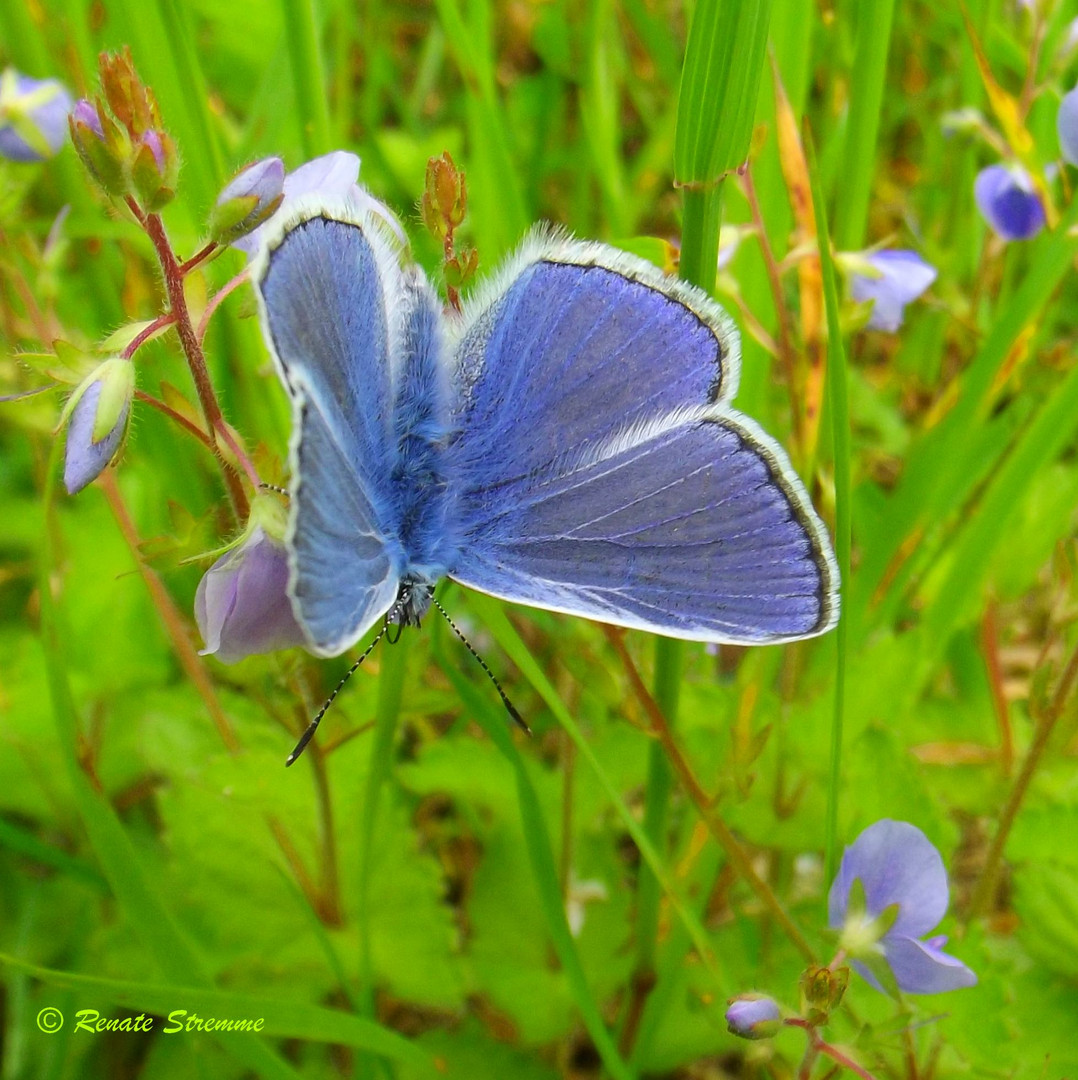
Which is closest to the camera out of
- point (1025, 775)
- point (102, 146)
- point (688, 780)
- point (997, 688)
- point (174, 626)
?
point (102, 146)

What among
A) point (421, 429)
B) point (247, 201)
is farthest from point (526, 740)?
point (247, 201)

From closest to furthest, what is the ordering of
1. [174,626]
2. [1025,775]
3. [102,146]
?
[102,146] < [1025,775] < [174,626]

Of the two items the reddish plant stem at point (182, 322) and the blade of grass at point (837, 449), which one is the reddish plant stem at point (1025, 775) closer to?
the blade of grass at point (837, 449)

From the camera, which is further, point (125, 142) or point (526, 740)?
point (526, 740)

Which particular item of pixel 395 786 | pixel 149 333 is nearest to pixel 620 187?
pixel 395 786

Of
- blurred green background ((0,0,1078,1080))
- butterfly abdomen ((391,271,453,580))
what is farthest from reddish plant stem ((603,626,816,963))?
butterfly abdomen ((391,271,453,580))

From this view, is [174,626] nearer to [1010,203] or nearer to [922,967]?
[922,967]

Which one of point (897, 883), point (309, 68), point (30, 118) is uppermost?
point (30, 118)

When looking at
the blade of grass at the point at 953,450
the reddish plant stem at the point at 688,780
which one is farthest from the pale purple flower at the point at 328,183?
the blade of grass at the point at 953,450
